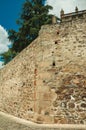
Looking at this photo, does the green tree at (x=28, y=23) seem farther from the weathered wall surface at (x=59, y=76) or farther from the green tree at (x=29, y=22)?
the weathered wall surface at (x=59, y=76)

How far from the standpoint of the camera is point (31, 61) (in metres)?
10.2

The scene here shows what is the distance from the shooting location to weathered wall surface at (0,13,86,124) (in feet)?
26.3

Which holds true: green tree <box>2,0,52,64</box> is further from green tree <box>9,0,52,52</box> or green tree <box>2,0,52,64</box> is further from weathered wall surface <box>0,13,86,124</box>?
weathered wall surface <box>0,13,86,124</box>

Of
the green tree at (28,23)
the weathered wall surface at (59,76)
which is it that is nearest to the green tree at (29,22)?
the green tree at (28,23)

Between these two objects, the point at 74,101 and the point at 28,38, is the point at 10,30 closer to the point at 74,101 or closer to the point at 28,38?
the point at 28,38

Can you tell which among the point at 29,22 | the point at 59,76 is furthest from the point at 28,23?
the point at 59,76

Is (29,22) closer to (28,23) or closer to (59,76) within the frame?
(28,23)

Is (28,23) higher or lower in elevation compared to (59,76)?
higher

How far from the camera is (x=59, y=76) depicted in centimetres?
845

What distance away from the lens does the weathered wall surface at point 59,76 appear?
802 cm

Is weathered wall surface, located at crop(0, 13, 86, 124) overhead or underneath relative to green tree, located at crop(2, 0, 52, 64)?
underneath

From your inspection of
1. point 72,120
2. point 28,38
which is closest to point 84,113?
point 72,120

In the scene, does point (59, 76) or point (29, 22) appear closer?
point (59, 76)

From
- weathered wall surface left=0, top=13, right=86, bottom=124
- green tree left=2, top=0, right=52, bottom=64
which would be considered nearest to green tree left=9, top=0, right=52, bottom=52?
green tree left=2, top=0, right=52, bottom=64
